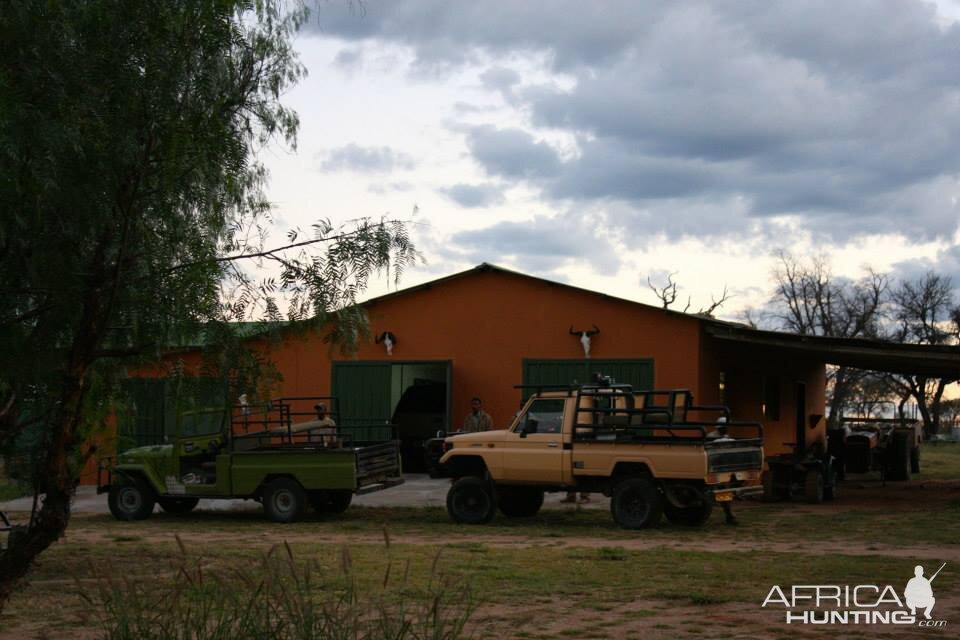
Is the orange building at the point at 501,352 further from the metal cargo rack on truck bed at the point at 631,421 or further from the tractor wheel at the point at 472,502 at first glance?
the tractor wheel at the point at 472,502

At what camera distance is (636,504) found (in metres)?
→ 16.3

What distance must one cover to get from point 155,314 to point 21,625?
2.56 meters

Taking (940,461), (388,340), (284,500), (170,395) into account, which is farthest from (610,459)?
(940,461)

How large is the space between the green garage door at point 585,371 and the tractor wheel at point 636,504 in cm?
732

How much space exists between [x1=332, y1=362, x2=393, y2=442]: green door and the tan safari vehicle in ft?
25.2

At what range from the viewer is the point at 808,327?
61250 mm

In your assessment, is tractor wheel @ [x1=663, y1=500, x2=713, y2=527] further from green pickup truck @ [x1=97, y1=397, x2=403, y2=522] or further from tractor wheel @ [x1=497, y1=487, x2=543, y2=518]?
green pickup truck @ [x1=97, y1=397, x2=403, y2=522]

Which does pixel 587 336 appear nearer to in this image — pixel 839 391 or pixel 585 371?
pixel 585 371

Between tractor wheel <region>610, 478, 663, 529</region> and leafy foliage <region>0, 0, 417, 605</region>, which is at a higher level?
leafy foliage <region>0, 0, 417, 605</region>

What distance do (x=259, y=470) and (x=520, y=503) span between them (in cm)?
376

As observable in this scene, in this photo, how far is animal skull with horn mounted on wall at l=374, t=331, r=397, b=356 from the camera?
83.7 ft

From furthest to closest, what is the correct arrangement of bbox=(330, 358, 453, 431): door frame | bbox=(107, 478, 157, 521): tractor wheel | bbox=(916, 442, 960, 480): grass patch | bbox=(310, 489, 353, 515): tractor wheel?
bbox=(916, 442, 960, 480): grass patch, bbox=(330, 358, 453, 431): door frame, bbox=(310, 489, 353, 515): tractor wheel, bbox=(107, 478, 157, 521): tractor wheel

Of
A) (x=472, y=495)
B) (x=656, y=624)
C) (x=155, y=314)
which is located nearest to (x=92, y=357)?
(x=155, y=314)

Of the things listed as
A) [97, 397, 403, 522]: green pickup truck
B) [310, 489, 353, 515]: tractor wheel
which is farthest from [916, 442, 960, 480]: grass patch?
[97, 397, 403, 522]: green pickup truck
